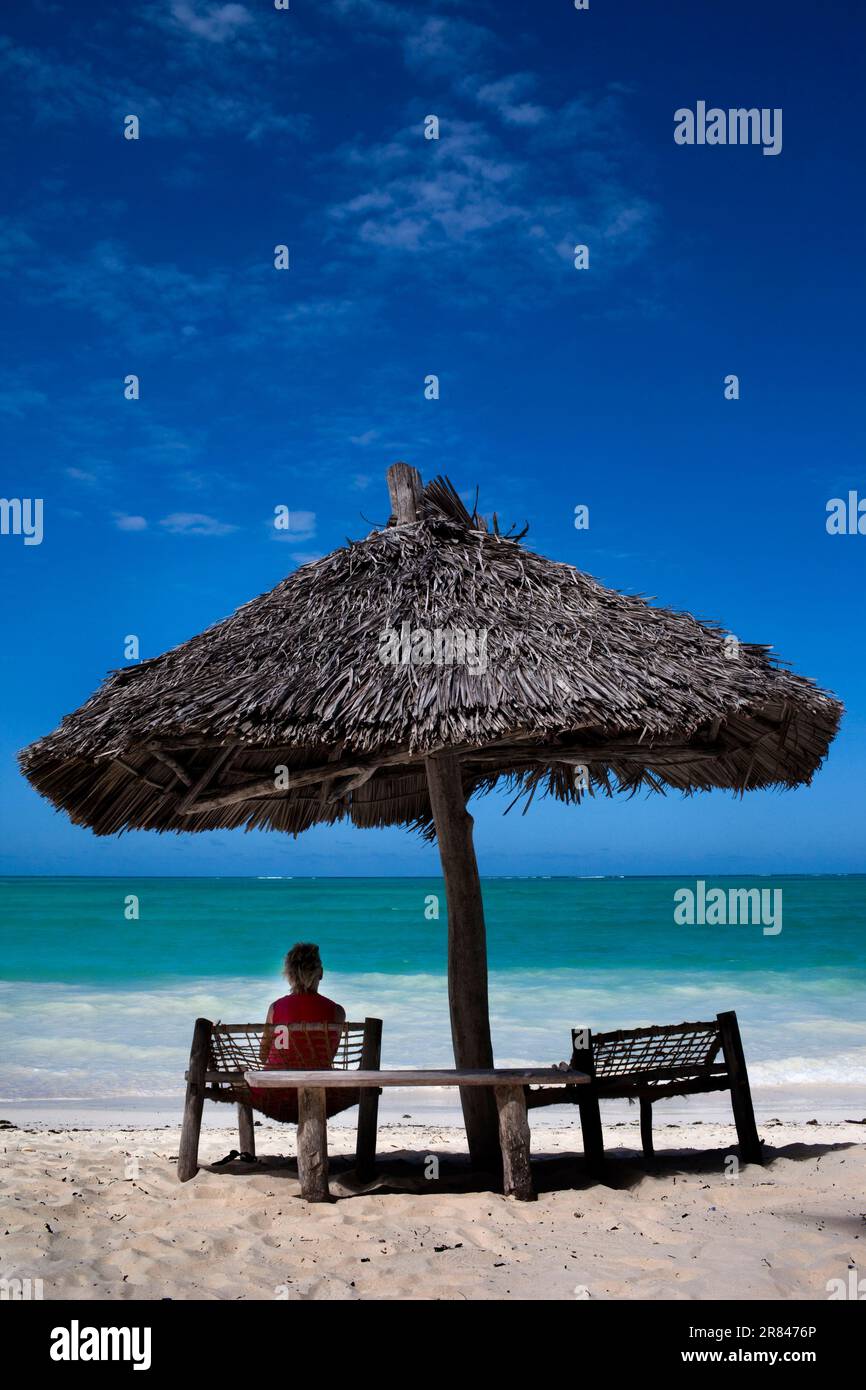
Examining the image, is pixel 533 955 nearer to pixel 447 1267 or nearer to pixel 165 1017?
pixel 165 1017

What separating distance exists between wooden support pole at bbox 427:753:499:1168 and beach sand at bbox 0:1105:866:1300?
0.98 ft

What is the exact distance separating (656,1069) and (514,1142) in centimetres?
85

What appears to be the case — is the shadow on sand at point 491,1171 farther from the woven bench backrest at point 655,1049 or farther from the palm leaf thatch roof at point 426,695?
the palm leaf thatch roof at point 426,695

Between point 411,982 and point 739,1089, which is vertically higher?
point 739,1089

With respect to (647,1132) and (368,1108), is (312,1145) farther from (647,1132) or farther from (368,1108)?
(647,1132)

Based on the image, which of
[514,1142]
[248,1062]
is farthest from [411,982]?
[514,1142]

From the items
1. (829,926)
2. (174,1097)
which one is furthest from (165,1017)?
(829,926)

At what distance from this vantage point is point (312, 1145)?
443cm

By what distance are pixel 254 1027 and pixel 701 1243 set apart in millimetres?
2101

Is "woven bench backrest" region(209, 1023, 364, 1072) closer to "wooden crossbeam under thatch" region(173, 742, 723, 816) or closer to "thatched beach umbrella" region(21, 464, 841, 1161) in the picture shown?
"thatched beach umbrella" region(21, 464, 841, 1161)

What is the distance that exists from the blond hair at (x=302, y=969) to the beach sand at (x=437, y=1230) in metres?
0.85

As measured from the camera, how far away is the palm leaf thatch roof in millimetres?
4375

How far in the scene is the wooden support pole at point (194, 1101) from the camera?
489 cm

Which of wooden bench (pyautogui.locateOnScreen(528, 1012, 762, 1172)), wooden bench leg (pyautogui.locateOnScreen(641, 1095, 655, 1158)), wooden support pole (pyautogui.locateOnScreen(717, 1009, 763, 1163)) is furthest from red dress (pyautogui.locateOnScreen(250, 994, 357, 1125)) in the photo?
wooden support pole (pyautogui.locateOnScreen(717, 1009, 763, 1163))
